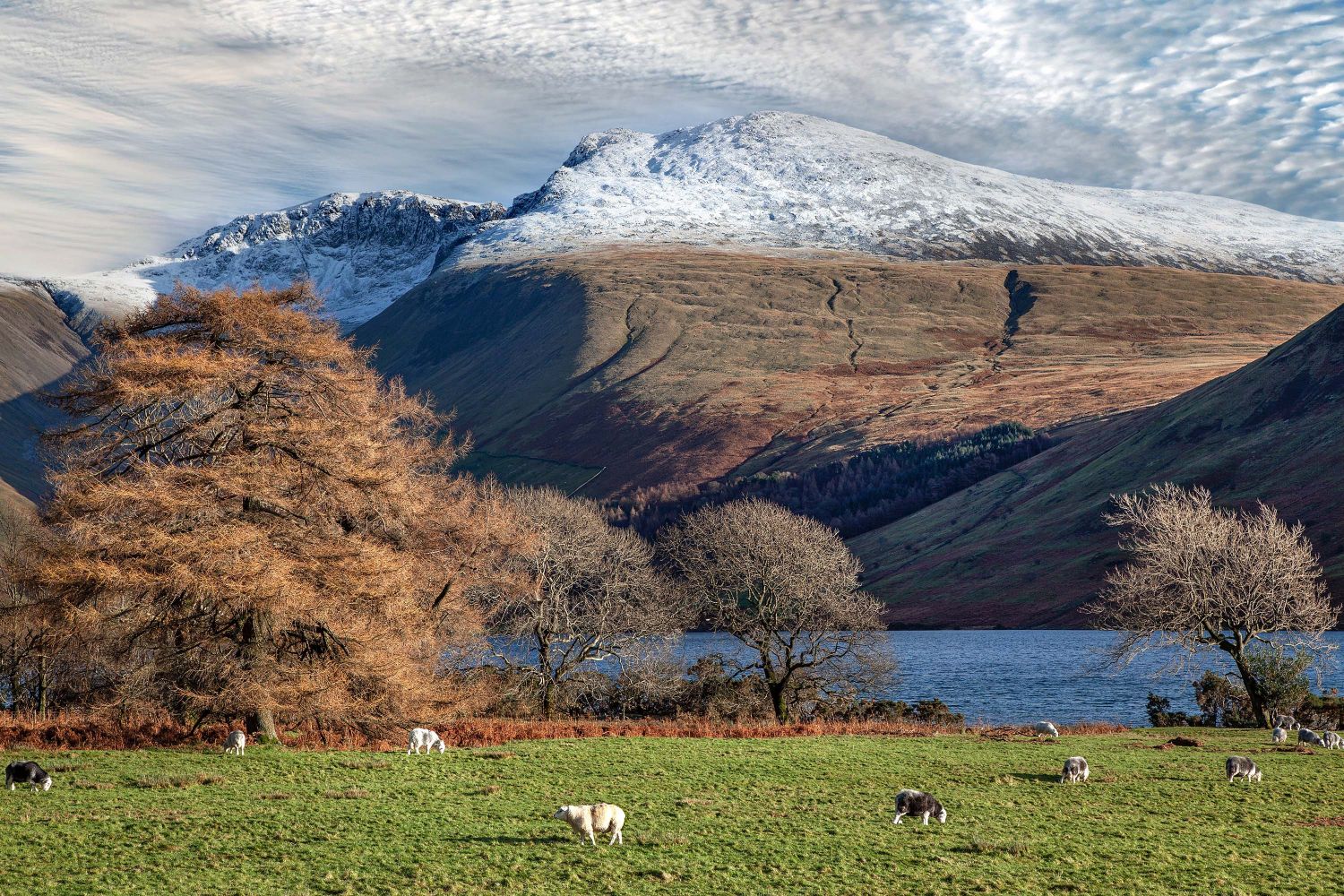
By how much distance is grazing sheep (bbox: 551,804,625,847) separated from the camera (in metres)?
19.1

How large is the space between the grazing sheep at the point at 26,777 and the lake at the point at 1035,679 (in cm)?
4252

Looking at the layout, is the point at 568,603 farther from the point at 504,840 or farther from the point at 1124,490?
the point at 1124,490

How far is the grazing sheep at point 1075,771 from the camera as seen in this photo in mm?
27844

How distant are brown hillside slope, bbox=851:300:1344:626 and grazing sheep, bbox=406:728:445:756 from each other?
5415 inches

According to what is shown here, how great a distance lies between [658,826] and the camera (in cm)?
2088

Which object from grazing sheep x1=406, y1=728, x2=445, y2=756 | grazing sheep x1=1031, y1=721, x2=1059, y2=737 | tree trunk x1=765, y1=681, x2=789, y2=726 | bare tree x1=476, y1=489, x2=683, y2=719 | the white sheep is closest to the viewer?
the white sheep

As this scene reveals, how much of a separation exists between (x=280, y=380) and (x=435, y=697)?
1152 centimetres

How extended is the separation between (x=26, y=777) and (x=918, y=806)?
61.6 feet

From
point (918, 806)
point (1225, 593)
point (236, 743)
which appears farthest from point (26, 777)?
point (1225, 593)

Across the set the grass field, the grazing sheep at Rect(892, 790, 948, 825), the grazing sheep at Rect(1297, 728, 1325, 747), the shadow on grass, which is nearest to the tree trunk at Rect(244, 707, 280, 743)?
the grass field

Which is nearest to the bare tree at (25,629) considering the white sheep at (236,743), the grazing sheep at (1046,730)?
the white sheep at (236,743)

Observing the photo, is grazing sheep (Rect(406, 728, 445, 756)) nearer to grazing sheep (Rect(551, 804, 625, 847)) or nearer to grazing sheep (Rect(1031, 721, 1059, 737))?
grazing sheep (Rect(551, 804, 625, 847))

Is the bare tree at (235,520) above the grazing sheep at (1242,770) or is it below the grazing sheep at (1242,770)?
above

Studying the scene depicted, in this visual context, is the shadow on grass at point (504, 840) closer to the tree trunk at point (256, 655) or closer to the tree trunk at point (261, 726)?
the tree trunk at point (256, 655)
